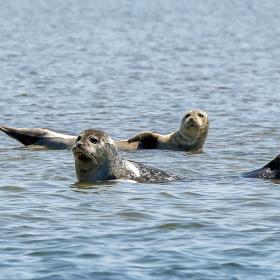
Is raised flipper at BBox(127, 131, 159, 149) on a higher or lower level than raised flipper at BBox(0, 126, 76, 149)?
lower

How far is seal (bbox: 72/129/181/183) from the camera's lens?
496 inches

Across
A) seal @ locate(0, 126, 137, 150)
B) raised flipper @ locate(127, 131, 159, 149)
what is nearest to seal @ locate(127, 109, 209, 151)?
raised flipper @ locate(127, 131, 159, 149)

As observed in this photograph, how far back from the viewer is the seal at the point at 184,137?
16033 mm

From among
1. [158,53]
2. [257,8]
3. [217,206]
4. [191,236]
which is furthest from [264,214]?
[257,8]

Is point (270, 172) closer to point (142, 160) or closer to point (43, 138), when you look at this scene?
point (142, 160)

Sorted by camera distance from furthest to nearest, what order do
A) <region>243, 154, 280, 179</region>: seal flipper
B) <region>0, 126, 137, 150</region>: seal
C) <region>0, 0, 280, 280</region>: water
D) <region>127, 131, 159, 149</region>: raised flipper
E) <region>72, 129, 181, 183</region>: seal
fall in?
<region>127, 131, 159, 149</region>: raised flipper < <region>0, 126, 137, 150</region>: seal < <region>243, 154, 280, 179</region>: seal flipper < <region>72, 129, 181, 183</region>: seal < <region>0, 0, 280, 280</region>: water

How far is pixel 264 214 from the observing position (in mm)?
A: 11094

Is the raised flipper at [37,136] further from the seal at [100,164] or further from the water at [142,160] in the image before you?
the seal at [100,164]

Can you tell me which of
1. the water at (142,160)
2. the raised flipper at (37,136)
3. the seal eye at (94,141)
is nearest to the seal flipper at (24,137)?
the raised flipper at (37,136)

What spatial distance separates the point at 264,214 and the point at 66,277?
299cm

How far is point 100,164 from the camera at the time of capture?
1275cm

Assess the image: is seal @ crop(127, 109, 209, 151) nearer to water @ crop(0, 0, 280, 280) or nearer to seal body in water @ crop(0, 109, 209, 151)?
seal body in water @ crop(0, 109, 209, 151)

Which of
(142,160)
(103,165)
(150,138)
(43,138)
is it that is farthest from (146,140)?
(103,165)

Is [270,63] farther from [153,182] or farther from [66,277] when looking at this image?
[66,277]
